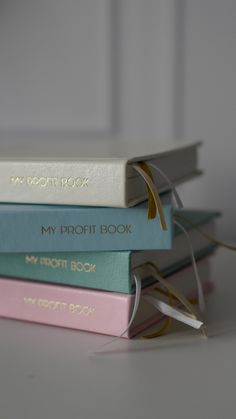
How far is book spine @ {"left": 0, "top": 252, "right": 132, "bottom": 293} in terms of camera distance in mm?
522

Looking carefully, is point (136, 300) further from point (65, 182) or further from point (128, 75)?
point (128, 75)

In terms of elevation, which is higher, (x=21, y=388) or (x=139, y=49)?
(x=139, y=49)

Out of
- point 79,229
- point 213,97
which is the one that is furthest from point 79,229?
point 213,97

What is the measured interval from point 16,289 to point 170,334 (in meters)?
0.15

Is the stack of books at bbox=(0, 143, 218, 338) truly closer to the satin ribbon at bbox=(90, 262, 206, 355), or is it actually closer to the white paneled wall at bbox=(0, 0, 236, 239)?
the satin ribbon at bbox=(90, 262, 206, 355)

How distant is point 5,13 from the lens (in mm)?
938

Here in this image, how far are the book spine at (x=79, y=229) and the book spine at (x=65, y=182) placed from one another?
1 cm

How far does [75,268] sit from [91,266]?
2 cm

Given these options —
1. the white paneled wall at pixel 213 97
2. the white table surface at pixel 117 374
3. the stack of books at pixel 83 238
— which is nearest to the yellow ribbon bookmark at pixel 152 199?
the stack of books at pixel 83 238

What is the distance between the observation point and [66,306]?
21.7 inches

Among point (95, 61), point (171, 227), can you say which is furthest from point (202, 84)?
point (171, 227)

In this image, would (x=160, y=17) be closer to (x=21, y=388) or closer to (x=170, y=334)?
(x=170, y=334)

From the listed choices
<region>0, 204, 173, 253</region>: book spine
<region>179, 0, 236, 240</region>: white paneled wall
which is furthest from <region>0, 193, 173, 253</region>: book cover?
<region>179, 0, 236, 240</region>: white paneled wall

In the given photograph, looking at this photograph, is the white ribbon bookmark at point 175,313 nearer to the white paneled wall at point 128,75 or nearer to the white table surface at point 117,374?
the white table surface at point 117,374
